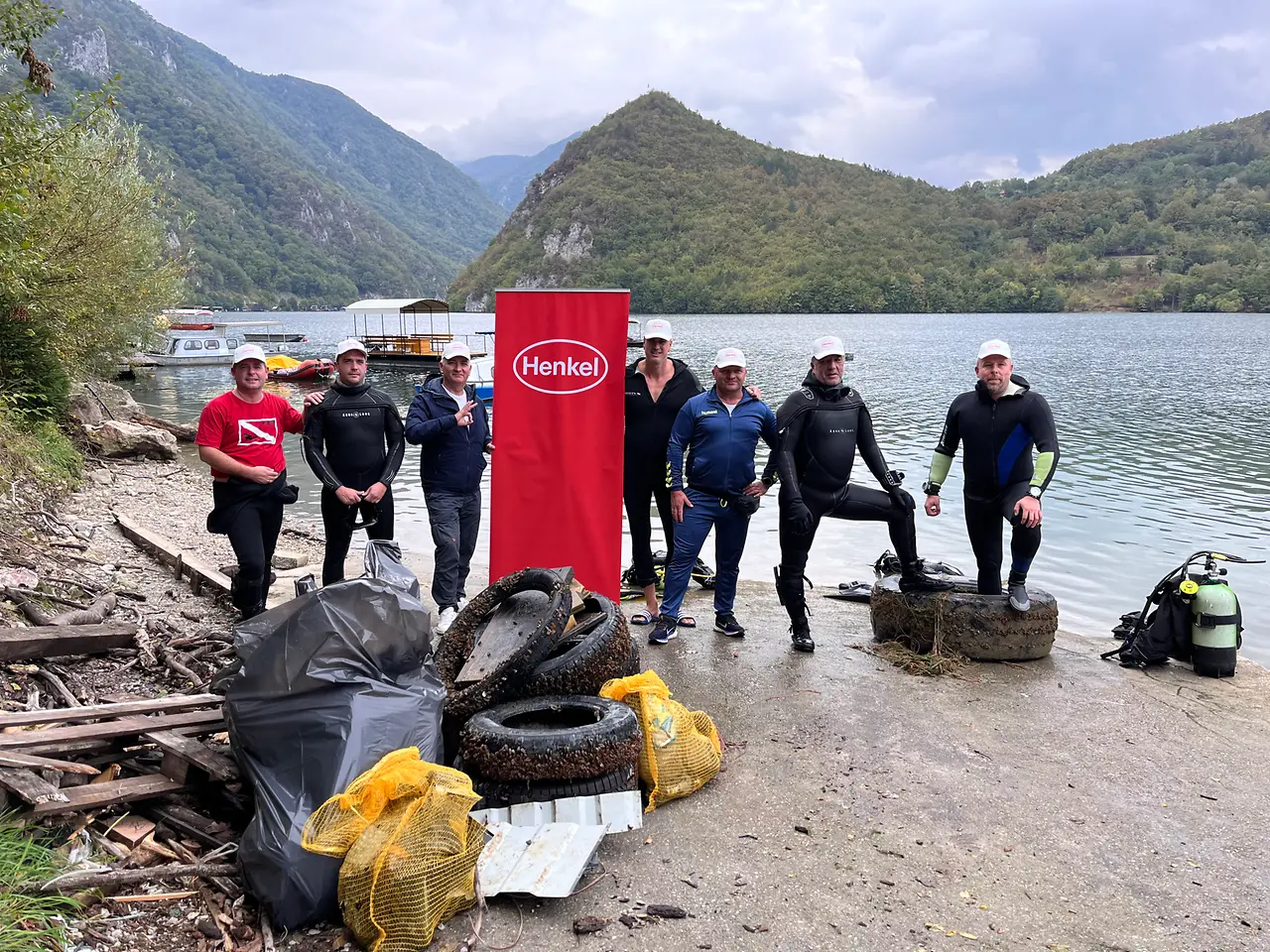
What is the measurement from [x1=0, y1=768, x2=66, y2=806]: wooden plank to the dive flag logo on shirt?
280cm

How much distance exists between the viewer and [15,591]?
19.5 ft

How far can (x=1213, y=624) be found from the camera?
6062mm

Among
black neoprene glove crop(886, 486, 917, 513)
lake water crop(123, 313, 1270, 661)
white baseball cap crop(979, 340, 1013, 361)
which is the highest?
white baseball cap crop(979, 340, 1013, 361)

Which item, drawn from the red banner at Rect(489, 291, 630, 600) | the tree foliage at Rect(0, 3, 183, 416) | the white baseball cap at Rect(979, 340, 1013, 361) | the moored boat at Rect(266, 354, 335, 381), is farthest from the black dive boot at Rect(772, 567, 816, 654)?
the moored boat at Rect(266, 354, 335, 381)

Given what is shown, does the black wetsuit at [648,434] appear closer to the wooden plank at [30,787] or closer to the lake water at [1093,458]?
the lake water at [1093,458]

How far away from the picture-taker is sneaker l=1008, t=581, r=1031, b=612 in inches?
243

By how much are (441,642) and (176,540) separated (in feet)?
22.3

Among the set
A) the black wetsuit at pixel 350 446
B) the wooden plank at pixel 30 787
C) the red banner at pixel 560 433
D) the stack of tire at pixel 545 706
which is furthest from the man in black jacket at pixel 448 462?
the wooden plank at pixel 30 787

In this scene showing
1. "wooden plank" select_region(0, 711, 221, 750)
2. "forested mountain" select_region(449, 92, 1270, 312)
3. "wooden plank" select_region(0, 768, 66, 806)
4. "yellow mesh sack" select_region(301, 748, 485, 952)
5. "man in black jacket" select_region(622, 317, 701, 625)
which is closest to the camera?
"yellow mesh sack" select_region(301, 748, 485, 952)

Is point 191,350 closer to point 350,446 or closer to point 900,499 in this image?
point 350,446

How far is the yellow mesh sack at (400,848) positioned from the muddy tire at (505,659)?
960 millimetres

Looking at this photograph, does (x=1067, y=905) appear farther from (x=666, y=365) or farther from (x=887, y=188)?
(x=887, y=188)

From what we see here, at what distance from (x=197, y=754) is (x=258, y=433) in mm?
2684

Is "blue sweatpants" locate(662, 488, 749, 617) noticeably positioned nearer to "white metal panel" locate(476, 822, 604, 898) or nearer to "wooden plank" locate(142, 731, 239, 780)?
"white metal panel" locate(476, 822, 604, 898)
